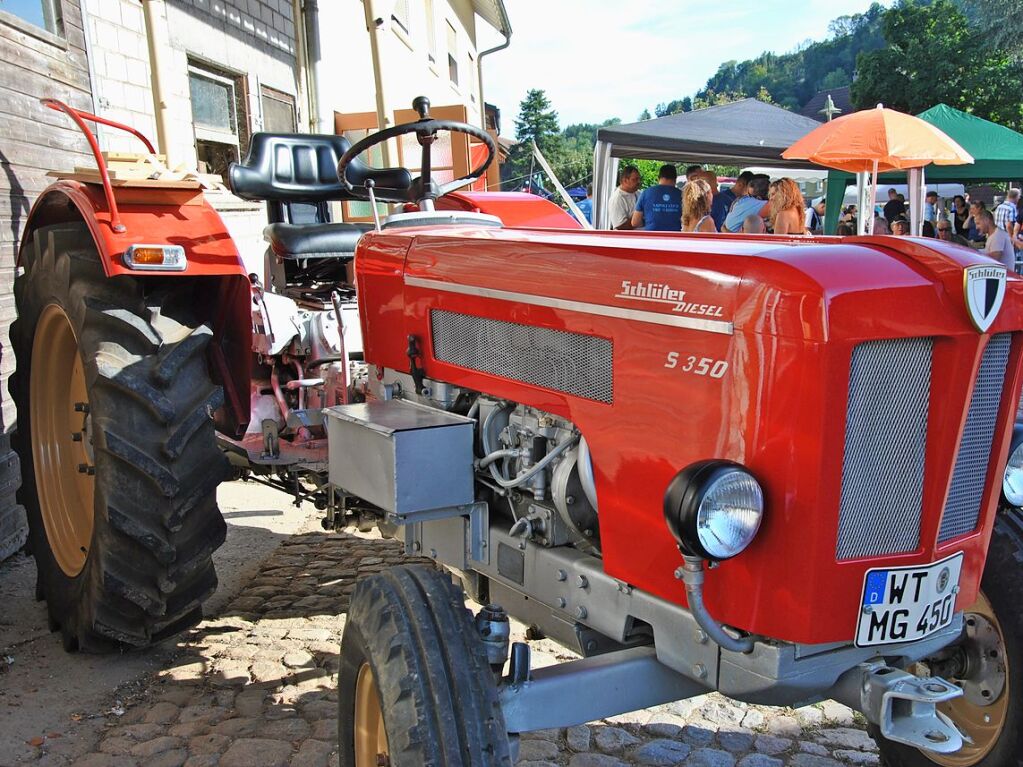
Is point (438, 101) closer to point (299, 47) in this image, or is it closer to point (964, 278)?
point (299, 47)

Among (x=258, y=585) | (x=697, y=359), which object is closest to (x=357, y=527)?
(x=258, y=585)

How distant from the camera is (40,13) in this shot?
4.53m

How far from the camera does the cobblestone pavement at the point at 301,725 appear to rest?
2512 millimetres

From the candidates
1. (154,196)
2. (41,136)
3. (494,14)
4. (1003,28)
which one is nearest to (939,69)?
(1003,28)

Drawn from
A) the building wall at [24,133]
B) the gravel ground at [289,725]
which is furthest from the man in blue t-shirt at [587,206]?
the gravel ground at [289,725]

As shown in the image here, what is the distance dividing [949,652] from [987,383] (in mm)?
863

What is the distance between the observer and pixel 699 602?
5.16ft

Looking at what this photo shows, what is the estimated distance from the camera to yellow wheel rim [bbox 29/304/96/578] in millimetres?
3225

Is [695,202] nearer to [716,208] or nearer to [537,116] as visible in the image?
[716,208]

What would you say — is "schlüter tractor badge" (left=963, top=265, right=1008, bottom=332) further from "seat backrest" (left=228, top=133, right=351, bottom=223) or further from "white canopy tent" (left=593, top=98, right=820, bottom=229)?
"white canopy tent" (left=593, top=98, right=820, bottom=229)

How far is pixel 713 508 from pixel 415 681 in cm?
62

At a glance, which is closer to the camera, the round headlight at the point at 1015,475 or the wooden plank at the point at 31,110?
the round headlight at the point at 1015,475

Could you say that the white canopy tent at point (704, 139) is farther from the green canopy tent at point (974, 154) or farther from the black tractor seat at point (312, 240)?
the black tractor seat at point (312, 240)

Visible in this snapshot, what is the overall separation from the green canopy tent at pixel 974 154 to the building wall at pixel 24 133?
9.45 meters
